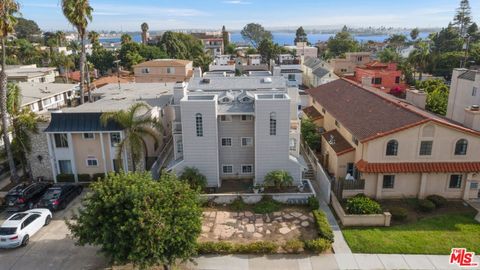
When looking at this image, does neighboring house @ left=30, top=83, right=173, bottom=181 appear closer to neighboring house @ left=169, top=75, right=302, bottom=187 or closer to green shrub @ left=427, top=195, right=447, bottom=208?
neighboring house @ left=169, top=75, right=302, bottom=187

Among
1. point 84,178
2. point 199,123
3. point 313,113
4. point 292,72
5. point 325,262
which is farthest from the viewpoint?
point 292,72

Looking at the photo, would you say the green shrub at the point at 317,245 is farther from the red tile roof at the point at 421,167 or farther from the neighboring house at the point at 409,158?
the red tile roof at the point at 421,167

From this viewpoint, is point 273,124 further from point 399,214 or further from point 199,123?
point 399,214

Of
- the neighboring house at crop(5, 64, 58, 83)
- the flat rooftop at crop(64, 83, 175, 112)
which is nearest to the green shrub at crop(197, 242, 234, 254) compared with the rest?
the flat rooftop at crop(64, 83, 175, 112)

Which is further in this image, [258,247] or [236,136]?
[236,136]

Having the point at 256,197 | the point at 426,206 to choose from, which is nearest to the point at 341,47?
the point at 426,206

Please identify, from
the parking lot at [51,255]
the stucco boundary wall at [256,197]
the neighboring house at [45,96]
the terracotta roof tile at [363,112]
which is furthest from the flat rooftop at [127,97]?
the terracotta roof tile at [363,112]

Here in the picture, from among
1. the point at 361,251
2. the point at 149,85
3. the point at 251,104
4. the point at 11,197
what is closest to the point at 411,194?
the point at 361,251
